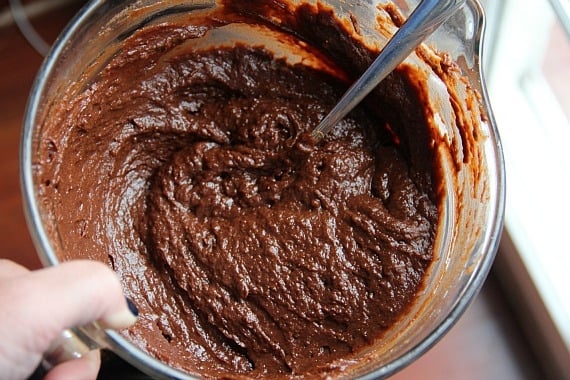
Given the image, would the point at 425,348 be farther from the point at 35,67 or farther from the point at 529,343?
the point at 35,67

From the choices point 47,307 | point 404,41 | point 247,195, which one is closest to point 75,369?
point 47,307

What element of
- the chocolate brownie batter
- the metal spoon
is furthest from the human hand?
the metal spoon

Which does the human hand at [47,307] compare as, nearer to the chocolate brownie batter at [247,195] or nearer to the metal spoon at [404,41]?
the chocolate brownie batter at [247,195]

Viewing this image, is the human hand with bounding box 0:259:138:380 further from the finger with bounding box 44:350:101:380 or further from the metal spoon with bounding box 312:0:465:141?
the metal spoon with bounding box 312:0:465:141

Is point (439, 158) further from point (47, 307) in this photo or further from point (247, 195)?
point (47, 307)

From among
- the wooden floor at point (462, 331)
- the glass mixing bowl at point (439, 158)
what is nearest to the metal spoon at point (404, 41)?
the glass mixing bowl at point (439, 158)

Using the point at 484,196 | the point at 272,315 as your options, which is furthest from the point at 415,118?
the point at 272,315
